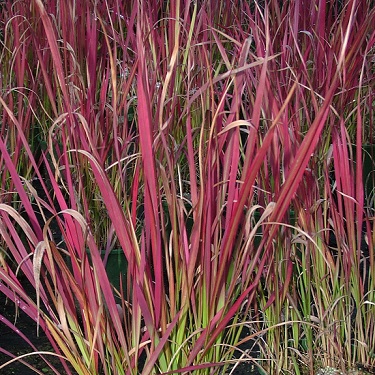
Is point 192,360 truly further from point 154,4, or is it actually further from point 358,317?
point 154,4

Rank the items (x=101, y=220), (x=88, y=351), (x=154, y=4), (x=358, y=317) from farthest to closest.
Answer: (x=154, y=4), (x=101, y=220), (x=358, y=317), (x=88, y=351)

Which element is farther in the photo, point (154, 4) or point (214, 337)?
point (154, 4)

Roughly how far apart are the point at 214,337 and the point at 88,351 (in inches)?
8.1

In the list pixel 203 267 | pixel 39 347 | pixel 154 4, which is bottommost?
pixel 39 347

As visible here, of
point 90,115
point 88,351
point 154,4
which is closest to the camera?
point 88,351

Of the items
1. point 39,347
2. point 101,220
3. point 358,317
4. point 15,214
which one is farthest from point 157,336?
point 101,220

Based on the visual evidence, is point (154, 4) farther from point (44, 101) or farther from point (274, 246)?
point (274, 246)

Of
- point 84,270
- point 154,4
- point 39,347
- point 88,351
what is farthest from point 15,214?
point 154,4

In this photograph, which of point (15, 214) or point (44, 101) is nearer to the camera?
point (15, 214)

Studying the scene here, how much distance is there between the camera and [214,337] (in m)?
0.91

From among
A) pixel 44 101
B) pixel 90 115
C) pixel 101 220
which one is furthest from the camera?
pixel 44 101

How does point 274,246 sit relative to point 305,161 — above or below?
below

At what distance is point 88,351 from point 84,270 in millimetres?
146

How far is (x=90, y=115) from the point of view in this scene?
4.27ft
